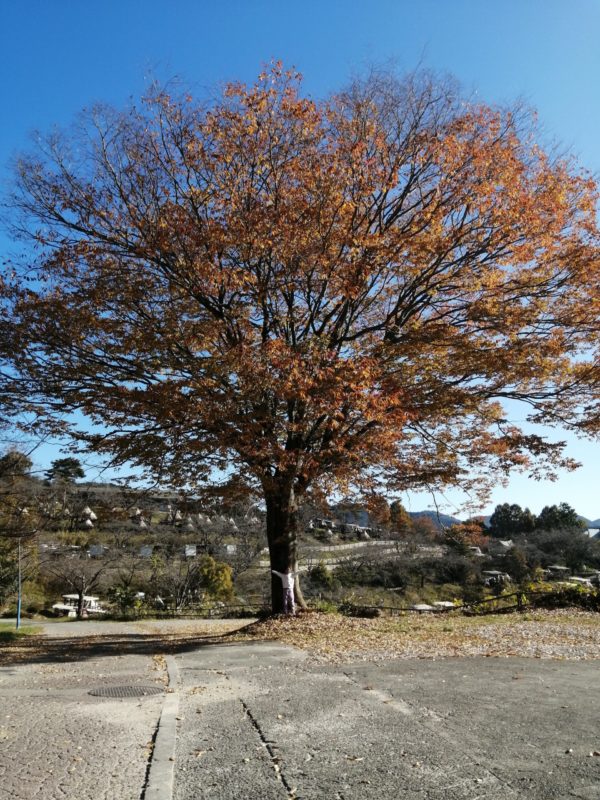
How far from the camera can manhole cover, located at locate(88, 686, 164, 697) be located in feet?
21.9

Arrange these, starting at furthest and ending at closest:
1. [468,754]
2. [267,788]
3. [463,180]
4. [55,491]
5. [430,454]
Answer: [55,491] < [430,454] < [463,180] < [468,754] < [267,788]

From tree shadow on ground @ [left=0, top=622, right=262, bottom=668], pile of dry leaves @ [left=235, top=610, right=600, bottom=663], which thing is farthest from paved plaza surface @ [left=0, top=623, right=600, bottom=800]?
tree shadow on ground @ [left=0, top=622, right=262, bottom=668]

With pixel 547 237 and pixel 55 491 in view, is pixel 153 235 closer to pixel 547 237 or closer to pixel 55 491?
pixel 547 237

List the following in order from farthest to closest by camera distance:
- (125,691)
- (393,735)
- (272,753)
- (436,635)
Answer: (436,635) < (125,691) < (393,735) < (272,753)

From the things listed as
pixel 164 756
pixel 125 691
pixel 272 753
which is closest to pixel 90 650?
pixel 125 691

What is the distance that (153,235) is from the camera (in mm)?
11414

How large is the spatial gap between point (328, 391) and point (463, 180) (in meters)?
5.14

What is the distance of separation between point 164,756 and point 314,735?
1132 millimetres

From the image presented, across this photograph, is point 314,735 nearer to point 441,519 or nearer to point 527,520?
point 441,519

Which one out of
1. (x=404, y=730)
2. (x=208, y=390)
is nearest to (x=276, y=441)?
(x=208, y=390)

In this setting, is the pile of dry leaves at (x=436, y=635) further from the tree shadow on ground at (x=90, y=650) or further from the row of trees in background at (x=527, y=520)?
the row of trees in background at (x=527, y=520)

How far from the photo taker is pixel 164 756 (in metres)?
4.33

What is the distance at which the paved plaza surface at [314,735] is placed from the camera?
12.2 ft

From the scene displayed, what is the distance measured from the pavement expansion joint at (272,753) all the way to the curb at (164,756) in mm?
646
